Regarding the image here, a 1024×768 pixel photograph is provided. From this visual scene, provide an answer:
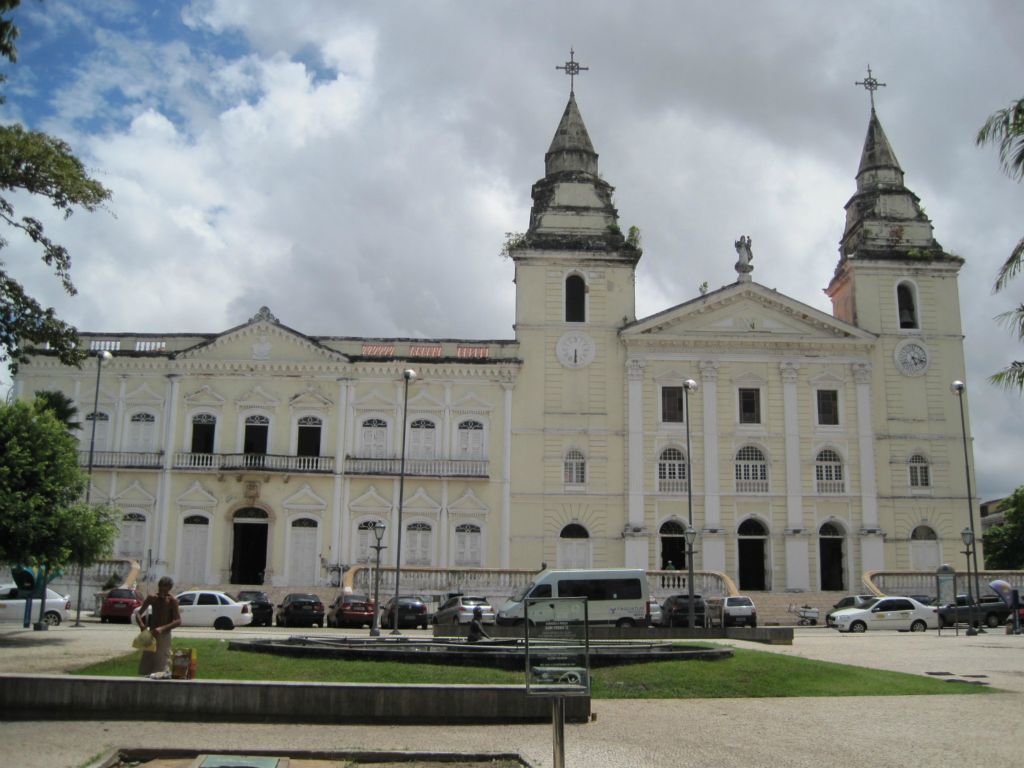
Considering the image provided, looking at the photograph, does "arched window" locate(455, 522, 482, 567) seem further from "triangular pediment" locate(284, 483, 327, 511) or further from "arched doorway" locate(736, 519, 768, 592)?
"arched doorway" locate(736, 519, 768, 592)

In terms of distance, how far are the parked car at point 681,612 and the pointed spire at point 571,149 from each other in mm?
20947

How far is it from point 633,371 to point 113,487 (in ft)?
71.6

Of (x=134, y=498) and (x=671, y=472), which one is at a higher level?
(x=671, y=472)

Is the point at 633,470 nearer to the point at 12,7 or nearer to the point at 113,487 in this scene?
the point at 113,487

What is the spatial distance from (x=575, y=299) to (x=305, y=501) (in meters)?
14.2

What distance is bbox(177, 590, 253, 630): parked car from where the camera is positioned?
29531 mm

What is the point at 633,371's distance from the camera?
43094mm

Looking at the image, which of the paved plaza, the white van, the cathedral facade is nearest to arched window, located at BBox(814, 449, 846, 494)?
the cathedral facade

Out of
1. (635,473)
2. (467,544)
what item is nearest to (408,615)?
(467,544)

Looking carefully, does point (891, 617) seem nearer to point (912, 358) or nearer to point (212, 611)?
point (912, 358)

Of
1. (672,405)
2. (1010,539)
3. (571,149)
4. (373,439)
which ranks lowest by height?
(1010,539)

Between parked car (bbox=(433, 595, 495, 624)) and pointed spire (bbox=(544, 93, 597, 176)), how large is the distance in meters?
21.4

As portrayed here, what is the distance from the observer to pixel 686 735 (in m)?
12.6

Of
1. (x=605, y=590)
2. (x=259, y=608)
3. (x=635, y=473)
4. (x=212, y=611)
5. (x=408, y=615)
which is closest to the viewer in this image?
(x=212, y=611)
